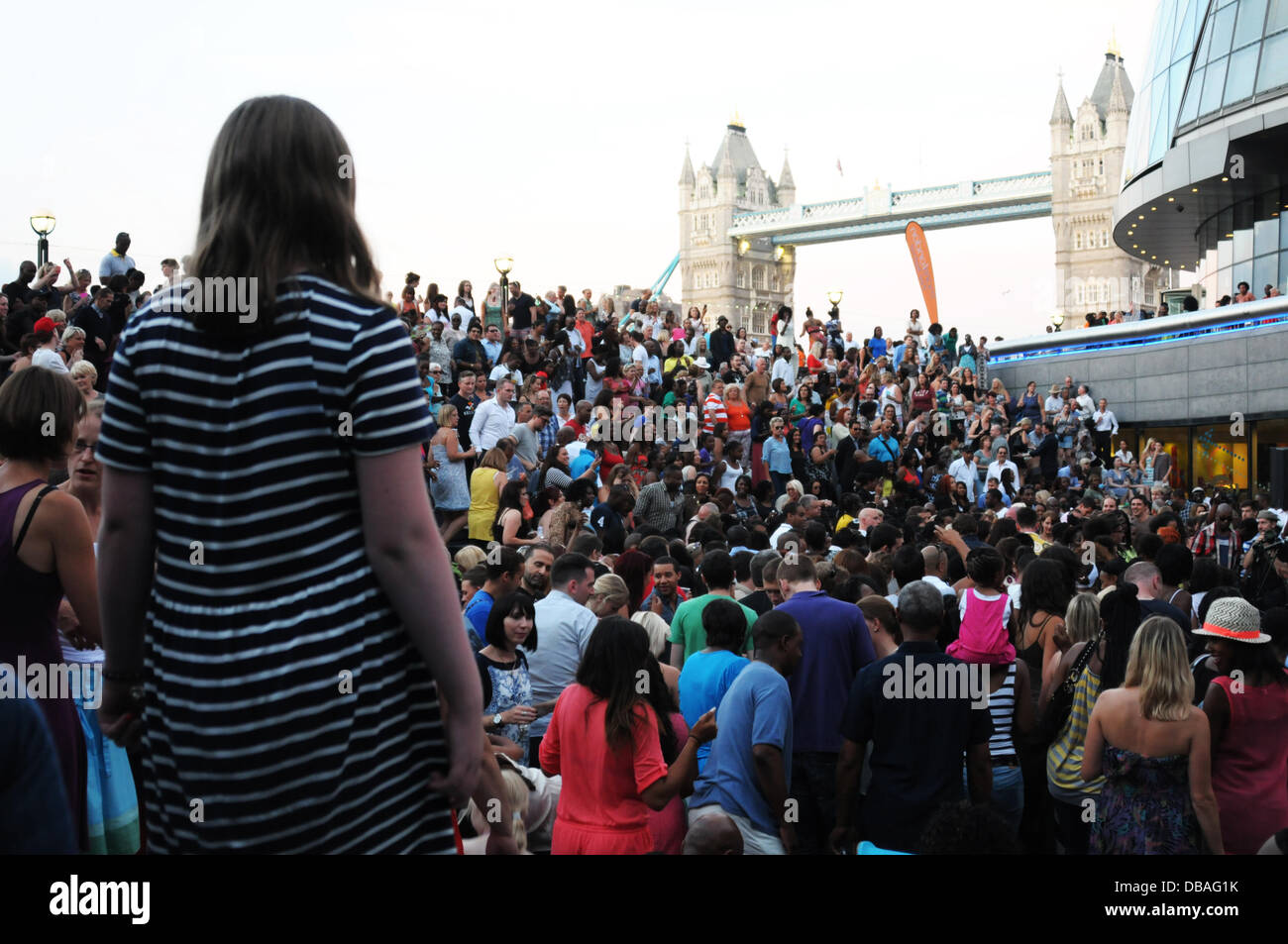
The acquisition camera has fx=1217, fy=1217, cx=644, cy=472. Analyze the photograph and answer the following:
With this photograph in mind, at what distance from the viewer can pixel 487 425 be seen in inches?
556

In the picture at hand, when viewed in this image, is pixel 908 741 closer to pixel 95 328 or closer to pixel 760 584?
pixel 760 584

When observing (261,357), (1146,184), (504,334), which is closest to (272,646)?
(261,357)

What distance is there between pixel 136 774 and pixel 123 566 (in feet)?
11.2

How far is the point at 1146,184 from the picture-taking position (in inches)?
1348

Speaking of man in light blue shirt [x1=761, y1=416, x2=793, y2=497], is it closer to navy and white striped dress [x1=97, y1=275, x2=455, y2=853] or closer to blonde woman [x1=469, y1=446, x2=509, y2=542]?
blonde woman [x1=469, y1=446, x2=509, y2=542]

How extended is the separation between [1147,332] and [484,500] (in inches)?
908

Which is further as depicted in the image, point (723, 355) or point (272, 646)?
point (723, 355)

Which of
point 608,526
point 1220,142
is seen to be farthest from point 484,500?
point 1220,142

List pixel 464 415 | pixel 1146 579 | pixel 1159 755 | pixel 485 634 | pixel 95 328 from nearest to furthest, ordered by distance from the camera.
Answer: pixel 1159 755
pixel 485 634
pixel 1146 579
pixel 95 328
pixel 464 415

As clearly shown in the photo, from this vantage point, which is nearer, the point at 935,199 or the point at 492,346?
the point at 492,346

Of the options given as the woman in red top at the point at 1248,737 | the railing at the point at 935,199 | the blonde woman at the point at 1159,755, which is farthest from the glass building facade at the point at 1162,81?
the railing at the point at 935,199

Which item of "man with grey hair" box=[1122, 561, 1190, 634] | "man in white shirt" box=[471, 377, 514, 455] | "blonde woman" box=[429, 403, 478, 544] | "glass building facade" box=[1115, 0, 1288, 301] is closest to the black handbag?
"man with grey hair" box=[1122, 561, 1190, 634]
